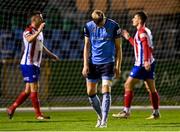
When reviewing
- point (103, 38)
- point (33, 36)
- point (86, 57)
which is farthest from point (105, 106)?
point (33, 36)

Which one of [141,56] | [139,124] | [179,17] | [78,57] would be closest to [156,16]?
[179,17]

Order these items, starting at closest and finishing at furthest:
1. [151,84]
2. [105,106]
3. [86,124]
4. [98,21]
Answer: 1. [105,106]
2. [98,21]
3. [86,124]
4. [151,84]

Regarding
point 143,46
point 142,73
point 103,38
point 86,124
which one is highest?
point 103,38

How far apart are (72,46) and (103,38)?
11076 mm

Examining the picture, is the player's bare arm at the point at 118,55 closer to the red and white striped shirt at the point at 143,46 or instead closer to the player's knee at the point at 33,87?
the red and white striped shirt at the point at 143,46

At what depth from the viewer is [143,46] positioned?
561 inches

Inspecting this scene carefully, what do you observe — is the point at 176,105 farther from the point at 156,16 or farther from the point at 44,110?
the point at 156,16

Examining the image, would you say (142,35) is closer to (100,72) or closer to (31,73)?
(100,72)

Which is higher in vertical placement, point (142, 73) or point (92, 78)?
point (92, 78)

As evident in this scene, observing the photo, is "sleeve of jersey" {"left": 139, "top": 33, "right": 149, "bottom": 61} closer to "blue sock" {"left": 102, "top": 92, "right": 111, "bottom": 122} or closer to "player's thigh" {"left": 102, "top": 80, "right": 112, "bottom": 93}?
"player's thigh" {"left": 102, "top": 80, "right": 112, "bottom": 93}

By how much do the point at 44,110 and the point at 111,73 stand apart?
648 cm

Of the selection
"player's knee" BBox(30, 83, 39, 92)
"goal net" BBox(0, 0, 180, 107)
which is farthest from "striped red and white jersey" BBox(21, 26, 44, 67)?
"goal net" BBox(0, 0, 180, 107)

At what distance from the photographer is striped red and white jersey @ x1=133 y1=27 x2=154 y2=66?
1423 cm

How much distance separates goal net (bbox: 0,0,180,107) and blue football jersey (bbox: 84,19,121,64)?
765 cm
